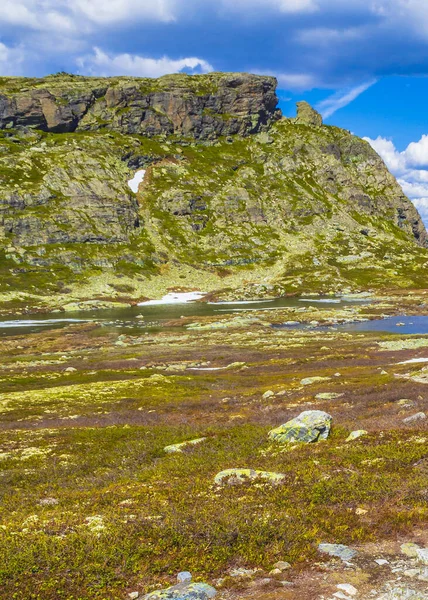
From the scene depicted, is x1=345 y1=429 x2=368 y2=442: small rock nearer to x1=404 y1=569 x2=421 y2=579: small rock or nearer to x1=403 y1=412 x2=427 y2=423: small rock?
x1=403 y1=412 x2=427 y2=423: small rock

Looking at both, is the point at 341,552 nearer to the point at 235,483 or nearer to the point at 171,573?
the point at 171,573

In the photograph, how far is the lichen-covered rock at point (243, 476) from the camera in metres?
16.8

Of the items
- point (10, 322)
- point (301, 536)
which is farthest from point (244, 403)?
point (10, 322)

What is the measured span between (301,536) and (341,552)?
119cm

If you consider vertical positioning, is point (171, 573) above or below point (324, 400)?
above

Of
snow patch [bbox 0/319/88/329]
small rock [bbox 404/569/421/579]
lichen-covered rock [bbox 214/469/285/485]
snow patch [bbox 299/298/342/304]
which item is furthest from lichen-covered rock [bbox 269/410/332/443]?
snow patch [bbox 299/298/342/304]

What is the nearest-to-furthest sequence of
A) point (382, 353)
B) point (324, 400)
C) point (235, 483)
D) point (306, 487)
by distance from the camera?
point (306, 487) < point (235, 483) < point (324, 400) < point (382, 353)

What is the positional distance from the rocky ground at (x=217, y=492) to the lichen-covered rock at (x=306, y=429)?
58cm

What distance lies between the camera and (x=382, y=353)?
67250 mm

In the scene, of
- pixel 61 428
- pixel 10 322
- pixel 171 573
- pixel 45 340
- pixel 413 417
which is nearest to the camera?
pixel 171 573

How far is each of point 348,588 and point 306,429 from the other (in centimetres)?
1408

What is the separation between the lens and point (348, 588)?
9.52 meters

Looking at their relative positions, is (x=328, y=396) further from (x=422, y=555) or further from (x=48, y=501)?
(x=422, y=555)

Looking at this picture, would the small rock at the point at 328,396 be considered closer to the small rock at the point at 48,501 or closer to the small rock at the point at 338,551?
the small rock at the point at 48,501
